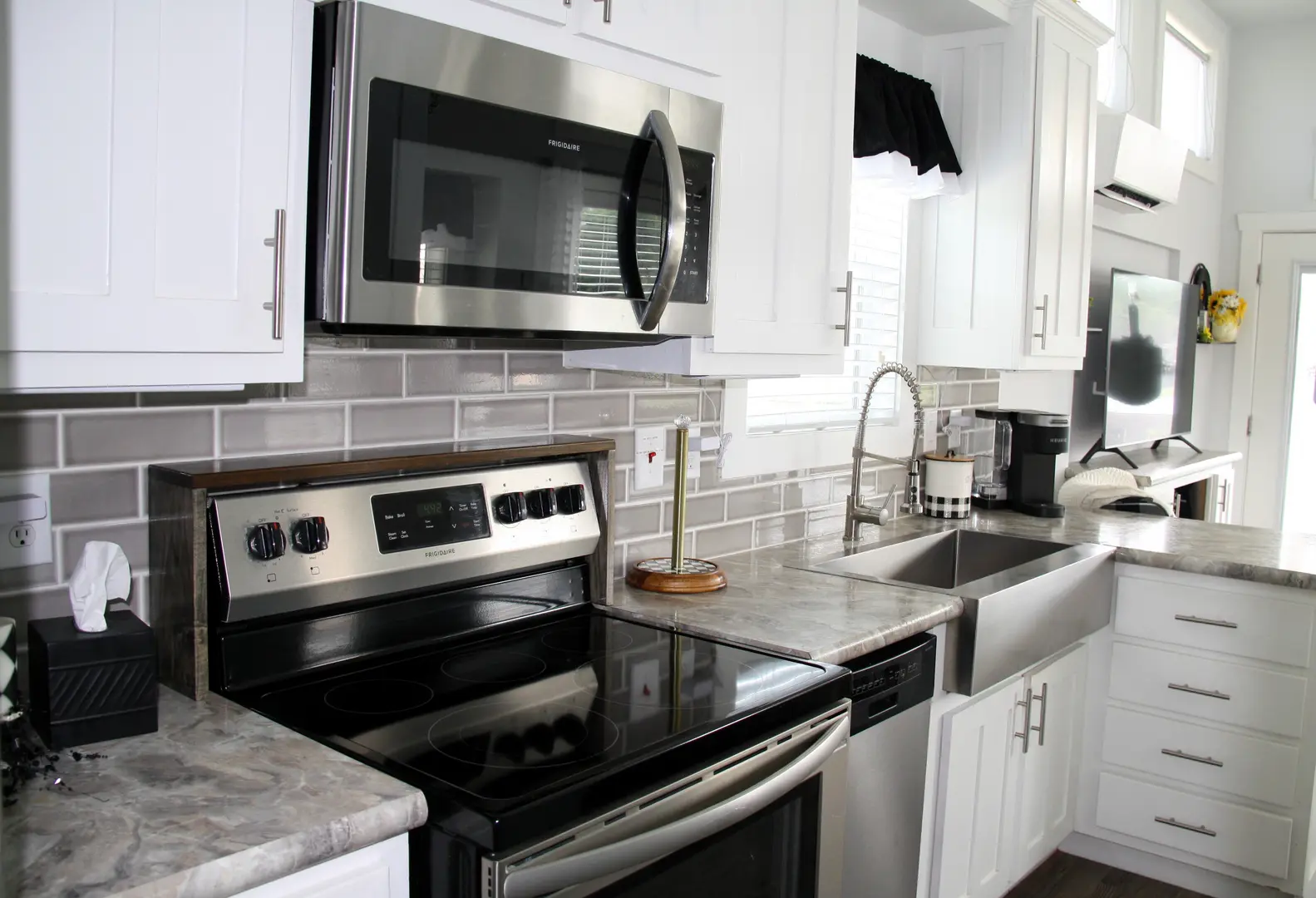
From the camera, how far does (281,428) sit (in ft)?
5.33

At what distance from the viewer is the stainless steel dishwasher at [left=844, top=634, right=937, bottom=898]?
1881mm

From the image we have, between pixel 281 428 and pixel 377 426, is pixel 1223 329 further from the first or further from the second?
pixel 281 428

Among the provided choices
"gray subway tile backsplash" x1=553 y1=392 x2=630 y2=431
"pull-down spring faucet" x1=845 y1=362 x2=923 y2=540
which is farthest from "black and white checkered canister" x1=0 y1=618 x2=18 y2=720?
"pull-down spring faucet" x1=845 y1=362 x2=923 y2=540

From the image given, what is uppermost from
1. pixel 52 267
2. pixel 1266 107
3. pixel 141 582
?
pixel 1266 107

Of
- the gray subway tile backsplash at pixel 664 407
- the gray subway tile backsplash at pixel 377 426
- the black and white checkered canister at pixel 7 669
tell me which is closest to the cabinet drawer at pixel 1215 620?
the gray subway tile backsplash at pixel 377 426

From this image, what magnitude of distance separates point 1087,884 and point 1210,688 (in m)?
0.63

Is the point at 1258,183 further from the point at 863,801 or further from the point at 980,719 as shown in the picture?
the point at 863,801

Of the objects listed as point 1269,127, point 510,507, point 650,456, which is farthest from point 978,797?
point 1269,127

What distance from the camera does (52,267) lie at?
1.08 metres

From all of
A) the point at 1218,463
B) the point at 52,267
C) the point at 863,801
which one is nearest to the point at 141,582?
the point at 52,267

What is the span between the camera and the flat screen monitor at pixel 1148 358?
4340 mm

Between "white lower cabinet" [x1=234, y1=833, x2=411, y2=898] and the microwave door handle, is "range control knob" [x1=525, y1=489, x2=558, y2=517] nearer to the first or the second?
the microwave door handle

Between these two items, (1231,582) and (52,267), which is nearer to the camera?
(52,267)

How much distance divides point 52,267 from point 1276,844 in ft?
9.51
